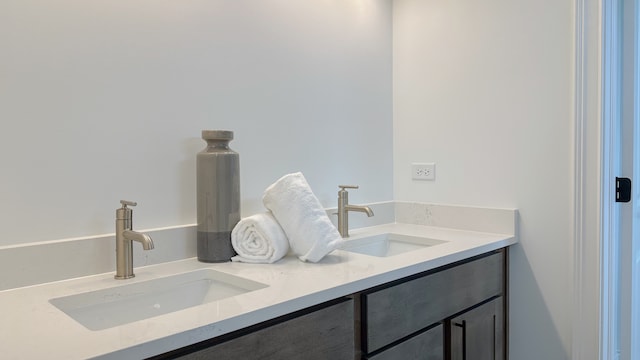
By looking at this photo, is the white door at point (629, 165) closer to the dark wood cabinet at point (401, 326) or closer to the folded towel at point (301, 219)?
the dark wood cabinet at point (401, 326)

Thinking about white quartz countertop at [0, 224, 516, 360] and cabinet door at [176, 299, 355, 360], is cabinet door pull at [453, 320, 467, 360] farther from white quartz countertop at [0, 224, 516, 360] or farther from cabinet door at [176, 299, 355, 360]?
cabinet door at [176, 299, 355, 360]

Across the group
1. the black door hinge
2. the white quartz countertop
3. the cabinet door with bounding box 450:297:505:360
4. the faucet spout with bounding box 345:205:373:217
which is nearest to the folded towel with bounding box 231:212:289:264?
the white quartz countertop

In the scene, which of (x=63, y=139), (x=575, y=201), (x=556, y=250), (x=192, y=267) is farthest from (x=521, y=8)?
(x=63, y=139)

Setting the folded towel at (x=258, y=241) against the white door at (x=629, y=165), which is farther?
the white door at (x=629, y=165)

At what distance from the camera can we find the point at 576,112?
5.17ft

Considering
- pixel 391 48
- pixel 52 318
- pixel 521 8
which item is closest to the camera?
pixel 52 318

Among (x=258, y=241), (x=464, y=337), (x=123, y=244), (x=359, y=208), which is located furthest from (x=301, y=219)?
(x=464, y=337)

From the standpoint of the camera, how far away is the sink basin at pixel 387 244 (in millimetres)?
1710

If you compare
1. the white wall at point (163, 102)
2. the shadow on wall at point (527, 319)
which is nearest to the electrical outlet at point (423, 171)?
the white wall at point (163, 102)

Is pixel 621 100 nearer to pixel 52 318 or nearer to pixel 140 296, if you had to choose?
pixel 140 296

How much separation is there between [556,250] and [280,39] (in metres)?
1.24

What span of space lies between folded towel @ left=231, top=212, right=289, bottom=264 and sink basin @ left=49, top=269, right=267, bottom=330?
125 mm

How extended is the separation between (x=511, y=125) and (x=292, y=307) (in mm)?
1196

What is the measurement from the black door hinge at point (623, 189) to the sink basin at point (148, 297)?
52.3 inches
